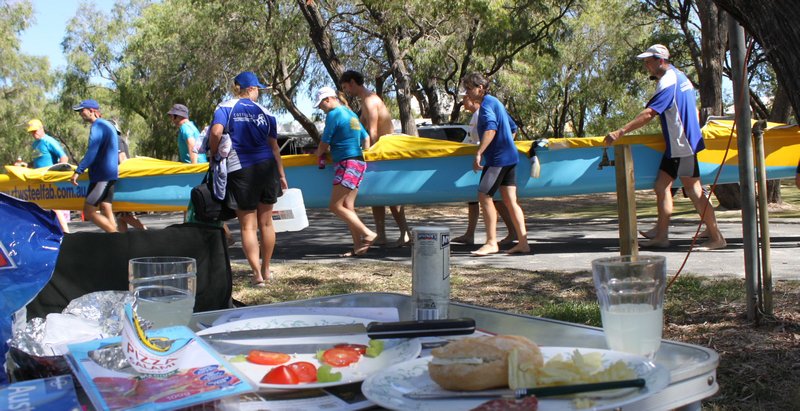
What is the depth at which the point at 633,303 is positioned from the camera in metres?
1.42

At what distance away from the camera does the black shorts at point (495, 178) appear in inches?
295

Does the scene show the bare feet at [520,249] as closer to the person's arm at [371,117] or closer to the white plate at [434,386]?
the person's arm at [371,117]

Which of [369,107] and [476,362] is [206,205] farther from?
[476,362]

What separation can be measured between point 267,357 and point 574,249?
694 cm

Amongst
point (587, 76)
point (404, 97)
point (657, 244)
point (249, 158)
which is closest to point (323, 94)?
point (249, 158)

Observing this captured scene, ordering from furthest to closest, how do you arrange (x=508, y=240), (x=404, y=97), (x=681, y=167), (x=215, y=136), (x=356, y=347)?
(x=404, y=97), (x=508, y=240), (x=681, y=167), (x=215, y=136), (x=356, y=347)

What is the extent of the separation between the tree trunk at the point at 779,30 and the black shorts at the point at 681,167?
393cm

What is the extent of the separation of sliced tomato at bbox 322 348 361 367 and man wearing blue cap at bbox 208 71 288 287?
4749mm

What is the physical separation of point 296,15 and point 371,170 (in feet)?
43.4

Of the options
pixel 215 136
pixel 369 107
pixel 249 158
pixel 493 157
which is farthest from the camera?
pixel 369 107

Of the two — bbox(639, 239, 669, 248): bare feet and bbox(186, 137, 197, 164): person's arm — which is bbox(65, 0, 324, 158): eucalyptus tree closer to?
bbox(186, 137, 197, 164): person's arm

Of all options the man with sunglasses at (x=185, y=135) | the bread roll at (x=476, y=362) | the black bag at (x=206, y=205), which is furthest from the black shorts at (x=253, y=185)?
the bread roll at (x=476, y=362)

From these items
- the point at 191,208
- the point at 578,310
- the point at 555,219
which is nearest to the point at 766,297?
the point at 578,310

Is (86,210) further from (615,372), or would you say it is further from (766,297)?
(615,372)
